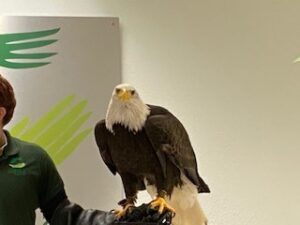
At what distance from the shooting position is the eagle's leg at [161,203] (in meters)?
1.03

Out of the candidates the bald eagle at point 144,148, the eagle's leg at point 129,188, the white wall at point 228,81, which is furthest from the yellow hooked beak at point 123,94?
the white wall at point 228,81

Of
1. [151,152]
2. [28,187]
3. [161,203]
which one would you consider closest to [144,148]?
[151,152]

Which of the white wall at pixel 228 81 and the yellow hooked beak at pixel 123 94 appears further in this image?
the white wall at pixel 228 81

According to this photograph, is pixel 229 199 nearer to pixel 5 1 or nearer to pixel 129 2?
pixel 129 2

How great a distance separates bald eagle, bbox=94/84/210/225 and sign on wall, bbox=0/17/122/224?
50 centimetres

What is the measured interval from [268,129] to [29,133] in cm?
72

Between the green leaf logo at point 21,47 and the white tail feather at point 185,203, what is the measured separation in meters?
0.65

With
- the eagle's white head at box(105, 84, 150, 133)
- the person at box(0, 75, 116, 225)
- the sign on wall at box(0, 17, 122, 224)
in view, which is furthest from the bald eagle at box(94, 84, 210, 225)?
the sign on wall at box(0, 17, 122, 224)

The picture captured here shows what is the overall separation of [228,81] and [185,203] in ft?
1.83

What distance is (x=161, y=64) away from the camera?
1.60m

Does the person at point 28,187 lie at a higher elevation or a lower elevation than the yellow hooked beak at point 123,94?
lower

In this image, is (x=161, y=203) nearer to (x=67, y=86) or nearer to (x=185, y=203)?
(x=185, y=203)

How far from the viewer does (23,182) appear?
3.51ft

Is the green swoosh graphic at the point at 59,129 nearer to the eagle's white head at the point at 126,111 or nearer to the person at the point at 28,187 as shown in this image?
the person at the point at 28,187
